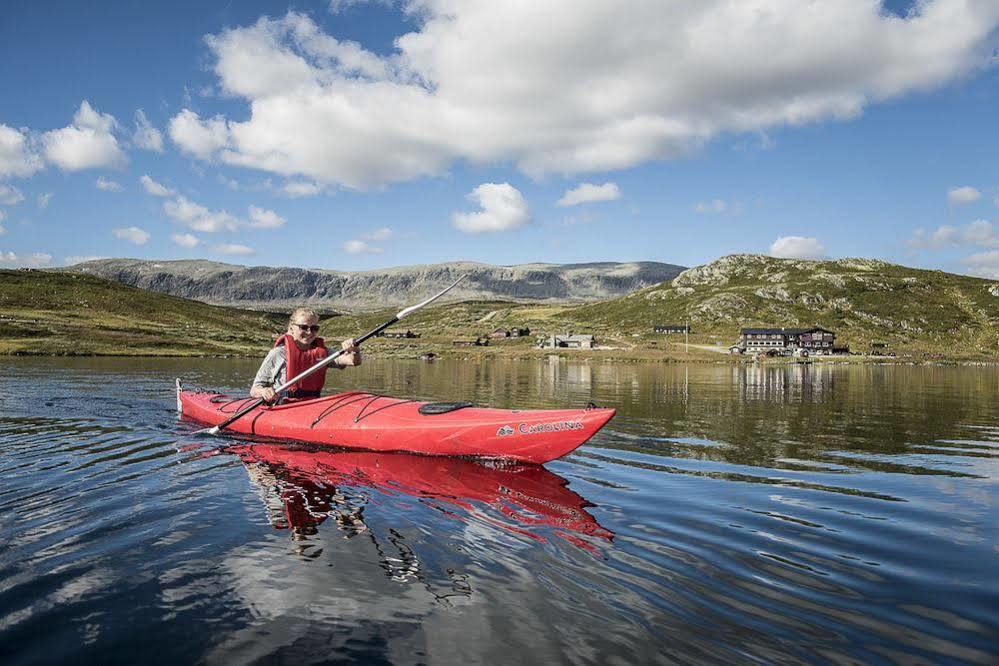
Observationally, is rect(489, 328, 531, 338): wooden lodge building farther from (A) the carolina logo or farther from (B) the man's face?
(A) the carolina logo

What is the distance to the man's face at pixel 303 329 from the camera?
638 inches

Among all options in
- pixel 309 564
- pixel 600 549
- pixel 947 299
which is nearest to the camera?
pixel 309 564

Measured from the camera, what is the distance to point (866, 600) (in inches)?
267

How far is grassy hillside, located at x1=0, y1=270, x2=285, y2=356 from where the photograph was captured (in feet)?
263

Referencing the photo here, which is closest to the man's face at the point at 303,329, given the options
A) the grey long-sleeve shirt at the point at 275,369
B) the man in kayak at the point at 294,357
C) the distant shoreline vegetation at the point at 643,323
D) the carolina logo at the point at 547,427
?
the man in kayak at the point at 294,357

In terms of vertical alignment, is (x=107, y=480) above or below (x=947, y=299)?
below

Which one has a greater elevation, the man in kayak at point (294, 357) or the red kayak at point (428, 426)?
the man in kayak at point (294, 357)

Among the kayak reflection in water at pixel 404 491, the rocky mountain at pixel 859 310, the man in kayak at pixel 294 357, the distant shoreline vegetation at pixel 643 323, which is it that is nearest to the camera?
the kayak reflection in water at pixel 404 491

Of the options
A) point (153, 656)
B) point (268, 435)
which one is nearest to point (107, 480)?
point (268, 435)

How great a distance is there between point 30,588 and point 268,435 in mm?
9862

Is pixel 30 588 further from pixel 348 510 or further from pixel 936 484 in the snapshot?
pixel 936 484

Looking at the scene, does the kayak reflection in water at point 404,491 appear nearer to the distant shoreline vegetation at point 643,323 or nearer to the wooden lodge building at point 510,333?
the distant shoreline vegetation at point 643,323

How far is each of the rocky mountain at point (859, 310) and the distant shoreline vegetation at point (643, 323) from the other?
29 centimetres

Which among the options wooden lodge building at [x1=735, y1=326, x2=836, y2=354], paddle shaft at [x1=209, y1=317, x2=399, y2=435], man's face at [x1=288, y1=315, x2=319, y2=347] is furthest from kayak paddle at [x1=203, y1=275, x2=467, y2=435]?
wooden lodge building at [x1=735, y1=326, x2=836, y2=354]
